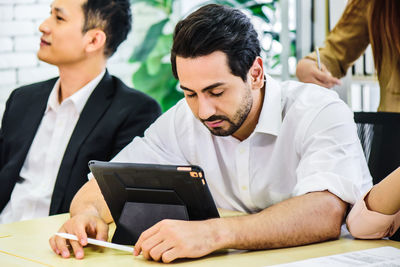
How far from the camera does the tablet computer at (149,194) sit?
4.68 feet

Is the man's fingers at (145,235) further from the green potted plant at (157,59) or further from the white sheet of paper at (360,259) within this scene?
the green potted plant at (157,59)

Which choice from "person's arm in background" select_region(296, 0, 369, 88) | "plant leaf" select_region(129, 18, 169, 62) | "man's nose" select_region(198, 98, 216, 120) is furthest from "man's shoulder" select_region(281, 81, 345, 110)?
"plant leaf" select_region(129, 18, 169, 62)

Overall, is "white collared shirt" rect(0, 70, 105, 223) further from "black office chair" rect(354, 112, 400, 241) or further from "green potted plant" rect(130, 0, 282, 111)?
"green potted plant" rect(130, 0, 282, 111)

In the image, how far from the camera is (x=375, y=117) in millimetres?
1840

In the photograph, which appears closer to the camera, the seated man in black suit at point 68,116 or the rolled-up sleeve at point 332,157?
the rolled-up sleeve at point 332,157

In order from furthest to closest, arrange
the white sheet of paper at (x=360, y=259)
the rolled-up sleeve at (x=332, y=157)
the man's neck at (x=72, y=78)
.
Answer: the man's neck at (x=72, y=78)
the rolled-up sleeve at (x=332, y=157)
the white sheet of paper at (x=360, y=259)

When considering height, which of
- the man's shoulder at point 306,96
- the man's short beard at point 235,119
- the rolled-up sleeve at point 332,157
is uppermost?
the man's shoulder at point 306,96

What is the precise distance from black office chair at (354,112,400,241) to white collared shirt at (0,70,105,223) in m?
1.16

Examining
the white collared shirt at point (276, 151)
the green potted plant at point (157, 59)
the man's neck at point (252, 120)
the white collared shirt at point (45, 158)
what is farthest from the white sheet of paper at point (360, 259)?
the green potted plant at point (157, 59)

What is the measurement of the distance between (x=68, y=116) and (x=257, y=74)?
38.9 inches

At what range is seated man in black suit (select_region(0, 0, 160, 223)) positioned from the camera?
2371mm

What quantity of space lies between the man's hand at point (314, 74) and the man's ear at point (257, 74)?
18.1 inches

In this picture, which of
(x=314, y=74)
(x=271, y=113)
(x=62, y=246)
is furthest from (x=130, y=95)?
(x=62, y=246)

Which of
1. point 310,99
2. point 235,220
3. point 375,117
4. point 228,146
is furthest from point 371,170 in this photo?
point 235,220
